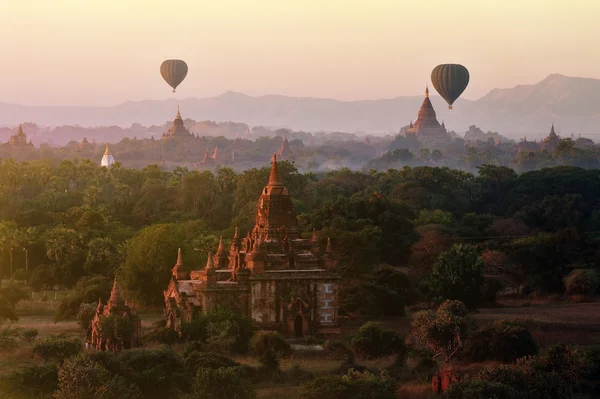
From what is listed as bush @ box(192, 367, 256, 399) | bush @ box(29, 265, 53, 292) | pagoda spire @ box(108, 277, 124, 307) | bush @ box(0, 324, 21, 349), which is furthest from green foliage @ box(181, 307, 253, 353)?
bush @ box(29, 265, 53, 292)

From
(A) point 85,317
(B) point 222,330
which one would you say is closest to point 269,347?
(B) point 222,330

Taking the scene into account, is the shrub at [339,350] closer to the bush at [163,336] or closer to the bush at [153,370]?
the bush at [163,336]

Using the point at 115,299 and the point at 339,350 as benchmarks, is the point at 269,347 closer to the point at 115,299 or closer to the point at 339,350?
the point at 339,350

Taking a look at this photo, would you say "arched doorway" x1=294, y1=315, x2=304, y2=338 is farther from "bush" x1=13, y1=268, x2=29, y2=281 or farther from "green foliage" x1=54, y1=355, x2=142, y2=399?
"bush" x1=13, y1=268, x2=29, y2=281

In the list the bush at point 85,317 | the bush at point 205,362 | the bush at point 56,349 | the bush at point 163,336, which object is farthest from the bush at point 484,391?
the bush at point 85,317

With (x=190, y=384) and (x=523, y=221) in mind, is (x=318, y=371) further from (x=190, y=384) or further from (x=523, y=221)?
(x=523, y=221)

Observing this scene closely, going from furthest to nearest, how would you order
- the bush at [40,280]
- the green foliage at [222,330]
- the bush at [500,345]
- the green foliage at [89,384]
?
the bush at [40,280] < the green foliage at [222,330] < the bush at [500,345] < the green foliage at [89,384]
